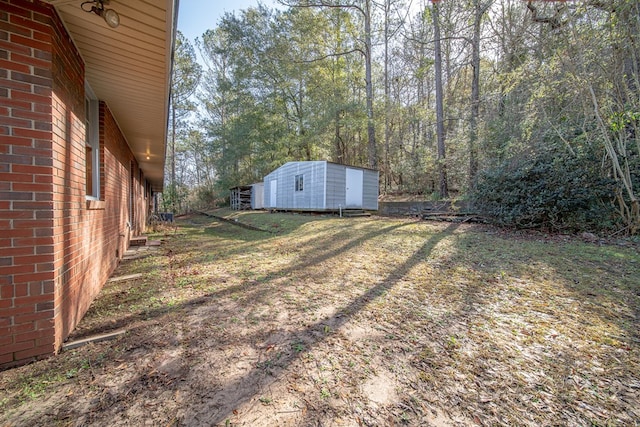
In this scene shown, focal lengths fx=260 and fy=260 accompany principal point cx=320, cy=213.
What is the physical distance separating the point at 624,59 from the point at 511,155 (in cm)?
289

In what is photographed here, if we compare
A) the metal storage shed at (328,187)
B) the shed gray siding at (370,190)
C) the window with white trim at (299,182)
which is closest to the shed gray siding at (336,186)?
the metal storage shed at (328,187)

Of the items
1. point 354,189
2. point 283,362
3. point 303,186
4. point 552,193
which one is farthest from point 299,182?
point 283,362

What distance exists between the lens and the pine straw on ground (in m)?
1.46

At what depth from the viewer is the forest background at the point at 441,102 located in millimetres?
5648

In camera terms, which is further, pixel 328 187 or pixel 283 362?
pixel 328 187

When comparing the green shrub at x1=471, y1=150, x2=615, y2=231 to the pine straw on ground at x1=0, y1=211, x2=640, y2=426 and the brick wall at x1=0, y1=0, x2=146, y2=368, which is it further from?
the brick wall at x1=0, y1=0, x2=146, y2=368

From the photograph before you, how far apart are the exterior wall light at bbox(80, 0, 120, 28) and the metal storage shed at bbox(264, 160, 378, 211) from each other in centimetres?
1097

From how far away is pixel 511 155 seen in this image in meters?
7.80

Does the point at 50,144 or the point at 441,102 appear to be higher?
the point at 441,102

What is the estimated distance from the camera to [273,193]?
61.4 feet

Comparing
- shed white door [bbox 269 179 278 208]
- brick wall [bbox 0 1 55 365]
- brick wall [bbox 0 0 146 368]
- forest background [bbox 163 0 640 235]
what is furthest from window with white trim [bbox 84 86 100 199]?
shed white door [bbox 269 179 278 208]

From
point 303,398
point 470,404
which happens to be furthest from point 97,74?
point 470,404

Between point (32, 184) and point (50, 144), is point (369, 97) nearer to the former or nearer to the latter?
point (50, 144)

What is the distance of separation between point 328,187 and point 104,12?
11.2 meters
